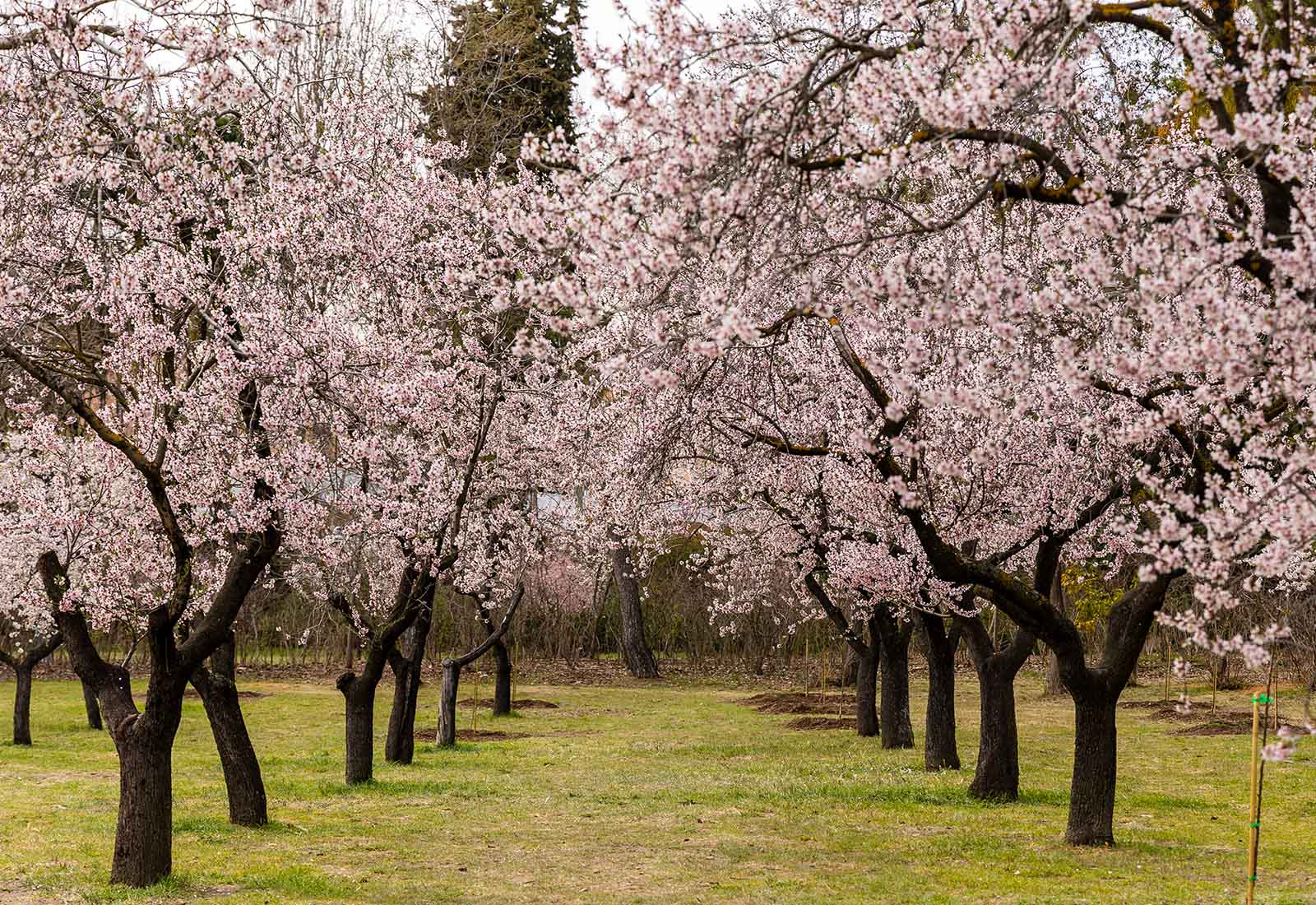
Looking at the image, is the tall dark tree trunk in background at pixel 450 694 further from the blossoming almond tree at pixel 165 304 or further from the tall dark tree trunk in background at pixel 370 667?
the blossoming almond tree at pixel 165 304

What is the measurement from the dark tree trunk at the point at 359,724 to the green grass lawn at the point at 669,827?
1.24ft

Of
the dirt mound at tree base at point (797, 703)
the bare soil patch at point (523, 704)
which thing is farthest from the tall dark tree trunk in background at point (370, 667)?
the dirt mound at tree base at point (797, 703)

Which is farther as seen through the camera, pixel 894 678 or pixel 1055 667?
pixel 1055 667

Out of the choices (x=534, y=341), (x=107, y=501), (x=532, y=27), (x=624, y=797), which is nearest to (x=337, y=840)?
(x=624, y=797)

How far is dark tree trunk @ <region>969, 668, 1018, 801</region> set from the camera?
1388cm

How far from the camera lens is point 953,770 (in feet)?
53.8

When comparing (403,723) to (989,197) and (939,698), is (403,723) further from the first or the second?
(989,197)

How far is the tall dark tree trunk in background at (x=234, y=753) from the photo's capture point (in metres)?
12.4

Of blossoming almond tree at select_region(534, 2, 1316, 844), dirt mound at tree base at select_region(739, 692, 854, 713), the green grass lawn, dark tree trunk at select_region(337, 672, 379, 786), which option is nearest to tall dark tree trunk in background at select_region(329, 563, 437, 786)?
dark tree trunk at select_region(337, 672, 379, 786)

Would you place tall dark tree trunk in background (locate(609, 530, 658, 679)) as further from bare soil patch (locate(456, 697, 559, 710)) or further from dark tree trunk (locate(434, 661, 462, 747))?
dark tree trunk (locate(434, 661, 462, 747))

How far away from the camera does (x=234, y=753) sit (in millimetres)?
12570

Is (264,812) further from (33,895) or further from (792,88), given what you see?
(792,88)

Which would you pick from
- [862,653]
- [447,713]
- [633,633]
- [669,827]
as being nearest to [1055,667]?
[862,653]

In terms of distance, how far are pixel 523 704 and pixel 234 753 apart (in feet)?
54.1
